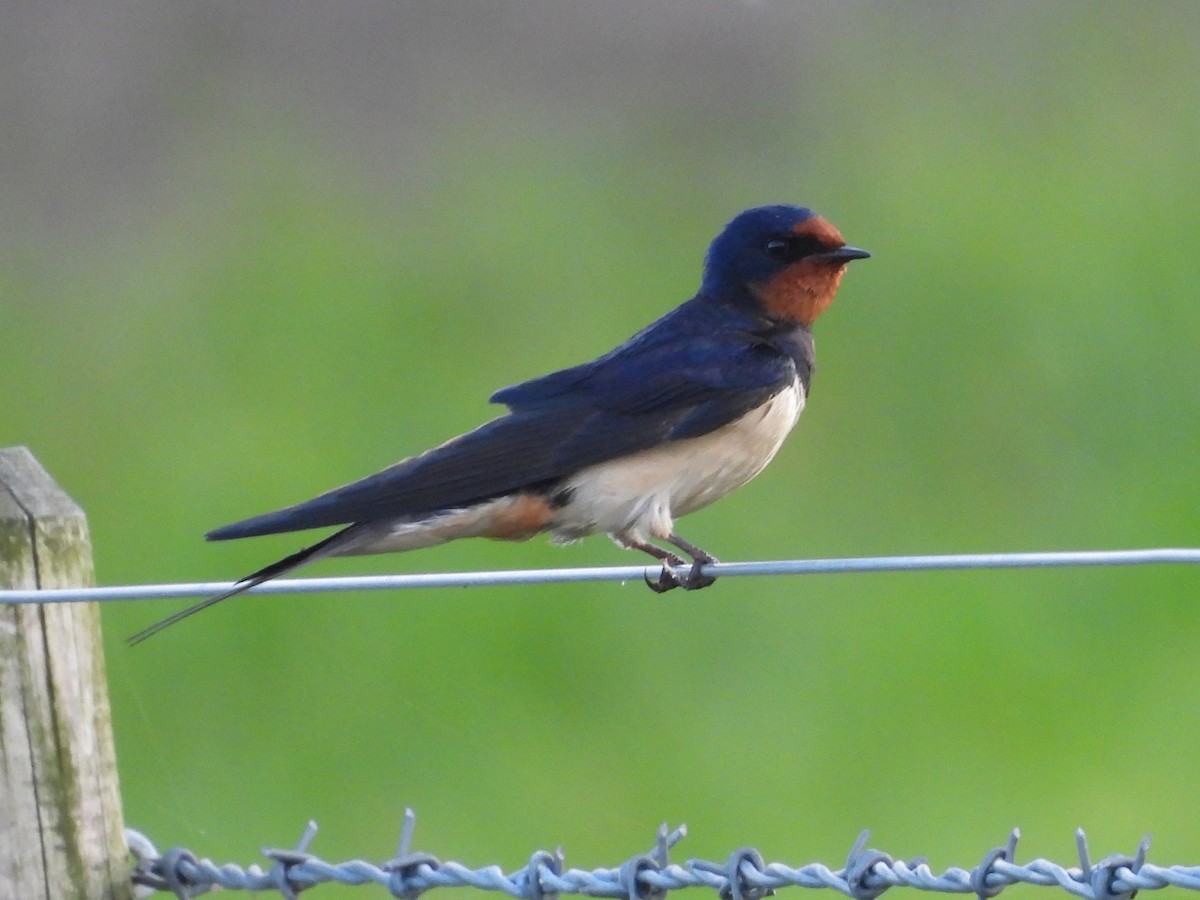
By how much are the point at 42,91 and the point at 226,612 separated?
3.86m

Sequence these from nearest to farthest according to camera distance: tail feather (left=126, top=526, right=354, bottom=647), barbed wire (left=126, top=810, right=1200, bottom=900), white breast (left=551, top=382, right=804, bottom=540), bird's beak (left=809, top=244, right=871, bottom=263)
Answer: barbed wire (left=126, top=810, right=1200, bottom=900) < tail feather (left=126, top=526, right=354, bottom=647) < white breast (left=551, top=382, right=804, bottom=540) < bird's beak (left=809, top=244, right=871, bottom=263)

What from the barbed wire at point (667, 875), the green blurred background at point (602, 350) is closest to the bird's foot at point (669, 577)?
the barbed wire at point (667, 875)

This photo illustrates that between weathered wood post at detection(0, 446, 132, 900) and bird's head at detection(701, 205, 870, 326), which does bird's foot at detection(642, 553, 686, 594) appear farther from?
weathered wood post at detection(0, 446, 132, 900)

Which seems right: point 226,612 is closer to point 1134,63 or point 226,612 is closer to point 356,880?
point 356,880

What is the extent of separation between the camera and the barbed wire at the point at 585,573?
2.22 metres

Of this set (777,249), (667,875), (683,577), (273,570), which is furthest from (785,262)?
(667,875)

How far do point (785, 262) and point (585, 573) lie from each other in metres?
1.52

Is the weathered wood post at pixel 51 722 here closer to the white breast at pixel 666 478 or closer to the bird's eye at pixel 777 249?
the white breast at pixel 666 478

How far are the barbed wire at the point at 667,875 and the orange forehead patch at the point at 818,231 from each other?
5.87ft

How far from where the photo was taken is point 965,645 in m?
6.10

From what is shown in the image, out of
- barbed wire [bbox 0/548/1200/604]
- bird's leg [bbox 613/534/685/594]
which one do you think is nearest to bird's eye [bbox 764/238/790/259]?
bird's leg [bbox 613/534/685/594]

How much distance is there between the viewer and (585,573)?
244cm

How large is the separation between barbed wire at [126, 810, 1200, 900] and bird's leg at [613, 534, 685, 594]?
3.33 feet

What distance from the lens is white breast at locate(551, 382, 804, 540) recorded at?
349cm
